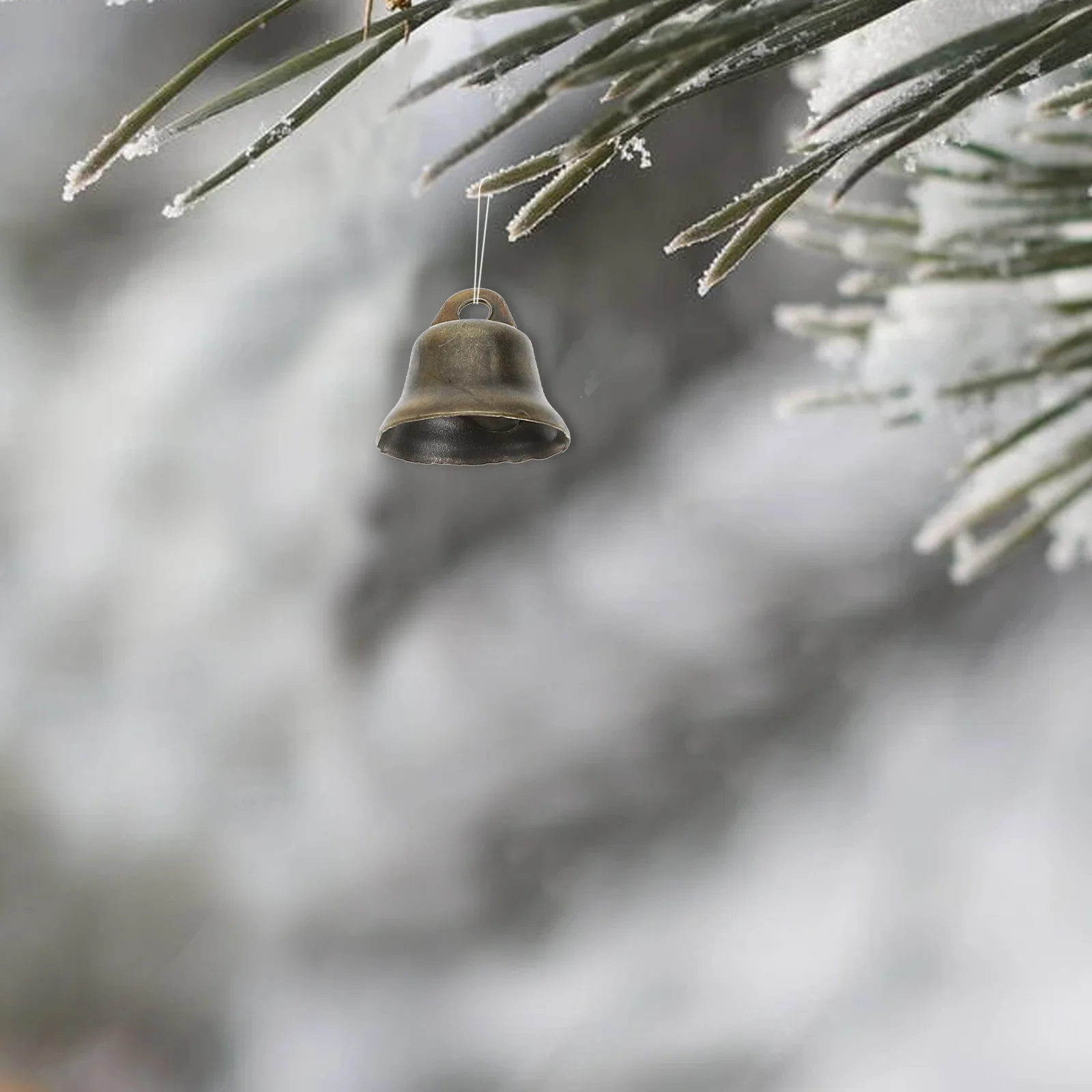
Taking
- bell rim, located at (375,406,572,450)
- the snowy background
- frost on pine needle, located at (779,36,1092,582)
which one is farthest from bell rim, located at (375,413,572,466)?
the snowy background

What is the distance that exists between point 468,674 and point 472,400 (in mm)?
1678

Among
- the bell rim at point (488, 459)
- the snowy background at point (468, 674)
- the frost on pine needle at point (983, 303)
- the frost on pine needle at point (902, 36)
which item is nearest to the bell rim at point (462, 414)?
the bell rim at point (488, 459)

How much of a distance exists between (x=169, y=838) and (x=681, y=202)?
1.53 metres

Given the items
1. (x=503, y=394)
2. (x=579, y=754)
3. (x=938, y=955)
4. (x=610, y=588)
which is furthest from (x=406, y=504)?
(x=503, y=394)

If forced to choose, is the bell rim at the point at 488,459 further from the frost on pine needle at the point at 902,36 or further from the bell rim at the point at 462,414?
the frost on pine needle at the point at 902,36

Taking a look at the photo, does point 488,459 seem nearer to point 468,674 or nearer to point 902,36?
point 902,36

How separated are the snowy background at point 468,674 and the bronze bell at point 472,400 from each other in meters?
1.34

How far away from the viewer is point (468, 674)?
8.00ft

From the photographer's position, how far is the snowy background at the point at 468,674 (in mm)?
2211

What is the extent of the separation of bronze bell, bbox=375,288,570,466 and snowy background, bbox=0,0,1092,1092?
1336 millimetres

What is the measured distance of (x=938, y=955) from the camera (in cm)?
222

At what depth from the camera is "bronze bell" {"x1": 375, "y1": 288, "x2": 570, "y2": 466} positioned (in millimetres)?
805

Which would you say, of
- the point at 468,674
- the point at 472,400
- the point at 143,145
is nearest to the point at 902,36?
the point at 143,145

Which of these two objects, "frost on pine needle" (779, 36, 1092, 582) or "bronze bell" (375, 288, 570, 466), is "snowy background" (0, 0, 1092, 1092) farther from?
"frost on pine needle" (779, 36, 1092, 582)
